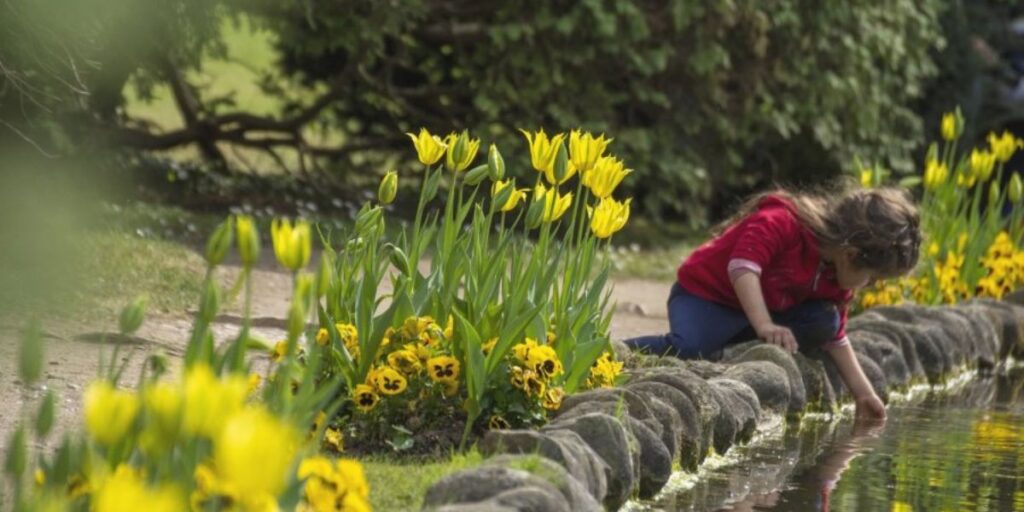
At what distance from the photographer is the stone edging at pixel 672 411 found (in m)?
3.30

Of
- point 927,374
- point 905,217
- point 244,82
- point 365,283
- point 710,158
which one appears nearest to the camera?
point 365,283

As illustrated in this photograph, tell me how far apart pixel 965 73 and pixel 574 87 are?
3740 millimetres

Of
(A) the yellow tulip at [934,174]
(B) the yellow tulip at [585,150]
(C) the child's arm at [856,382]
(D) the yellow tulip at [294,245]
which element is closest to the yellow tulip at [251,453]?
(D) the yellow tulip at [294,245]

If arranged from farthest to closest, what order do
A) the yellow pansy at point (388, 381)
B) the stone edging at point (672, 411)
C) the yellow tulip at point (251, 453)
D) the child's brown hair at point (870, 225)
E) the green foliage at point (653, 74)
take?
1. the green foliage at point (653, 74)
2. the child's brown hair at point (870, 225)
3. the yellow pansy at point (388, 381)
4. the stone edging at point (672, 411)
5. the yellow tulip at point (251, 453)

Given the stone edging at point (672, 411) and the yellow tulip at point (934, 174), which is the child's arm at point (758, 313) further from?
the yellow tulip at point (934, 174)

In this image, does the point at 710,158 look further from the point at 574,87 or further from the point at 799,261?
the point at 799,261

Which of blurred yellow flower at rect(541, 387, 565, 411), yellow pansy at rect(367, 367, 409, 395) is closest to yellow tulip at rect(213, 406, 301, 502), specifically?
yellow pansy at rect(367, 367, 409, 395)

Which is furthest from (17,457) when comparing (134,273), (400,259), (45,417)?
(134,273)

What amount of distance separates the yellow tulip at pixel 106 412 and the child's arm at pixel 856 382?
12.6ft

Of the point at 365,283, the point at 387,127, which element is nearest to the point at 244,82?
the point at 387,127

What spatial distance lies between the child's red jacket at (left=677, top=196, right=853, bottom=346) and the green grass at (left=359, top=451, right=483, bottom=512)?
208 centimetres

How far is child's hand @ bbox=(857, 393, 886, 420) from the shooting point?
5.84 meters

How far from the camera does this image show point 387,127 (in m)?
10.8

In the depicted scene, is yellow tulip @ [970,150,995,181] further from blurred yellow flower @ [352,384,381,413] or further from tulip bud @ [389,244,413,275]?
blurred yellow flower @ [352,384,381,413]
